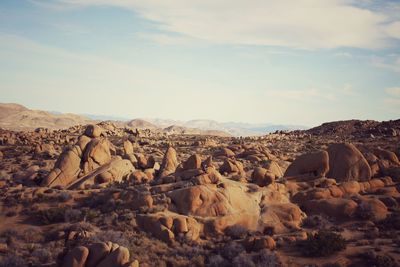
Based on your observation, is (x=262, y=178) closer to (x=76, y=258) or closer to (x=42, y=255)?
(x=76, y=258)

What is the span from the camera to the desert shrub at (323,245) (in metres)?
18.1

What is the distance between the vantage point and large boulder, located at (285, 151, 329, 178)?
1243 inches

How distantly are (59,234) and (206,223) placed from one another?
310 inches

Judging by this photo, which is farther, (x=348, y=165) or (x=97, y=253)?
(x=348, y=165)

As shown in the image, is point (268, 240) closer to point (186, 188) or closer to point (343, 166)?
point (186, 188)

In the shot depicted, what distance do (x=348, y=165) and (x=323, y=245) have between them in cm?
1466

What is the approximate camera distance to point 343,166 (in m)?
31.3

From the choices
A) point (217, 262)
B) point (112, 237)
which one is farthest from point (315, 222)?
point (112, 237)

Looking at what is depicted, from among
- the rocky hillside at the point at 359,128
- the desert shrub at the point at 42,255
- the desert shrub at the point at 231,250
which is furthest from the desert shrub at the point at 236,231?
the rocky hillside at the point at 359,128

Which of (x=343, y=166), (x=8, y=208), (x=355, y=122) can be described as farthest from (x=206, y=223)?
(x=355, y=122)

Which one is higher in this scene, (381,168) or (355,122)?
(355,122)

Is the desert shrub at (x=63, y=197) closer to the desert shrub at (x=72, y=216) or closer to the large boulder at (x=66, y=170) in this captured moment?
the desert shrub at (x=72, y=216)

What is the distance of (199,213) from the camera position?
72.2 ft

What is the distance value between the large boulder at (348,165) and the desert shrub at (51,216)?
21212 millimetres
